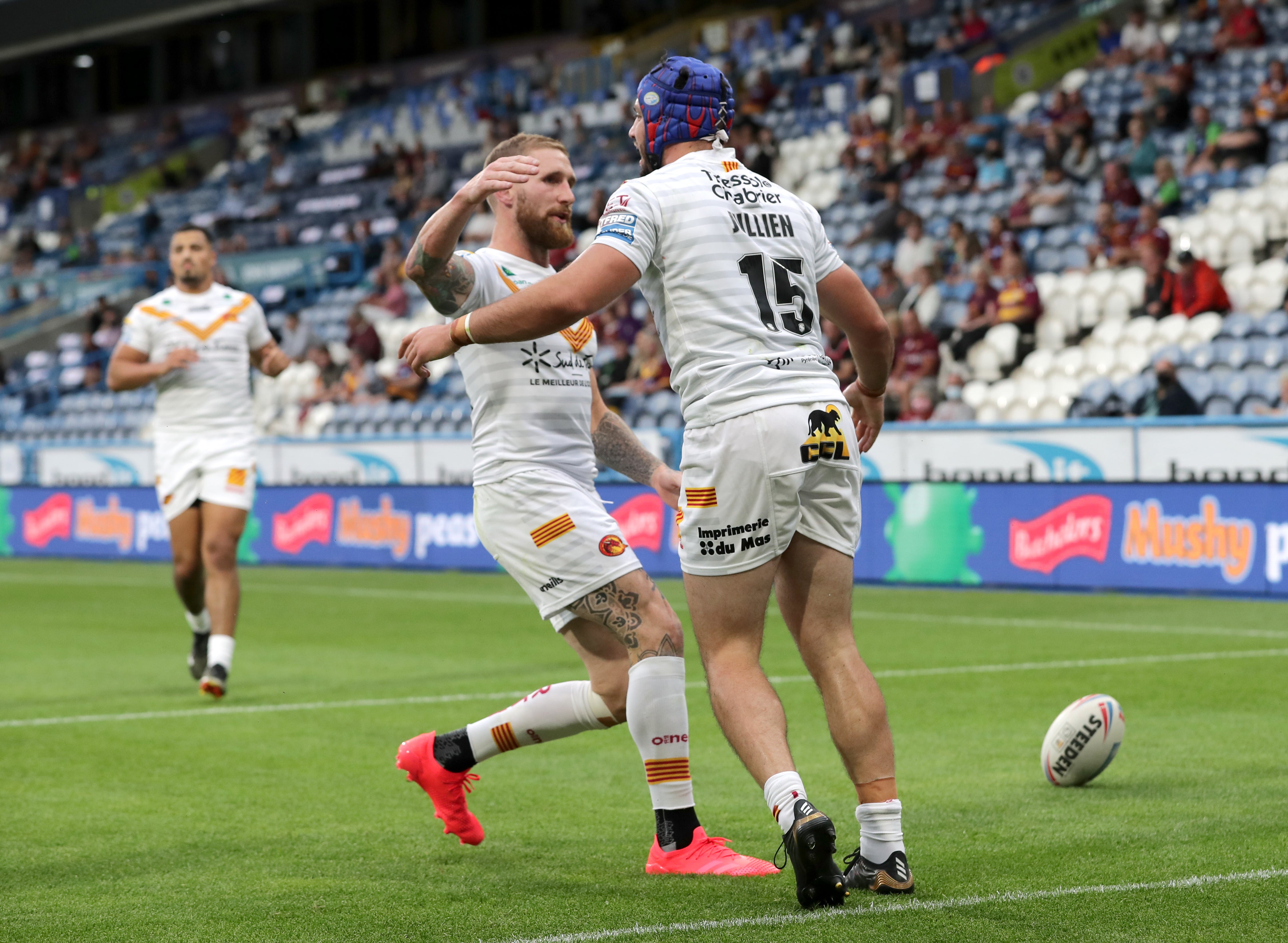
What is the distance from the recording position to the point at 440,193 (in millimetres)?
30906

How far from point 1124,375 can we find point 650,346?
5909mm

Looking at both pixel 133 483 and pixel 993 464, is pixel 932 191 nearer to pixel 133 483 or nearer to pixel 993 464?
pixel 993 464

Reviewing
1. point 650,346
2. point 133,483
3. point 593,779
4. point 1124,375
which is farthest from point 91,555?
point 593,779

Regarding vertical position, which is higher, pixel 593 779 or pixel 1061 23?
pixel 1061 23

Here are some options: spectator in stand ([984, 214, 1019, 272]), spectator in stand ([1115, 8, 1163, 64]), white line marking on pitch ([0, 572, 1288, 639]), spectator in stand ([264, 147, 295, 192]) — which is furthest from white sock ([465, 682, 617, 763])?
spectator in stand ([264, 147, 295, 192])

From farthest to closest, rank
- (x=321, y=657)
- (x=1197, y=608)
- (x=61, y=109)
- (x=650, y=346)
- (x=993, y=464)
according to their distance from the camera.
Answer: (x=61, y=109) → (x=650, y=346) → (x=993, y=464) → (x=1197, y=608) → (x=321, y=657)

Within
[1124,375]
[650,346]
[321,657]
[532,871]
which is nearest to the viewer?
[532,871]

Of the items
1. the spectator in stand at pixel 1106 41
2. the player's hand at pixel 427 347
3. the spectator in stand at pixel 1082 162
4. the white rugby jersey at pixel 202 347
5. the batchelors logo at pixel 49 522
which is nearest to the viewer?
the player's hand at pixel 427 347

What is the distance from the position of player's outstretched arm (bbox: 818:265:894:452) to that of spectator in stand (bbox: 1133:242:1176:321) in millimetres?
12843

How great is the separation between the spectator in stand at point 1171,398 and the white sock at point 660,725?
1071cm

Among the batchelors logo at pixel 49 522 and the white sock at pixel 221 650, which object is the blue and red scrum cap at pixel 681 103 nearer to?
the white sock at pixel 221 650

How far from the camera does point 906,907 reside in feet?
14.8

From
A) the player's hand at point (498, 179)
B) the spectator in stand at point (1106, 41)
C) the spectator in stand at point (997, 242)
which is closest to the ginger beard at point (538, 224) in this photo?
the player's hand at point (498, 179)

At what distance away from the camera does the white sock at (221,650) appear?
928 centimetres
